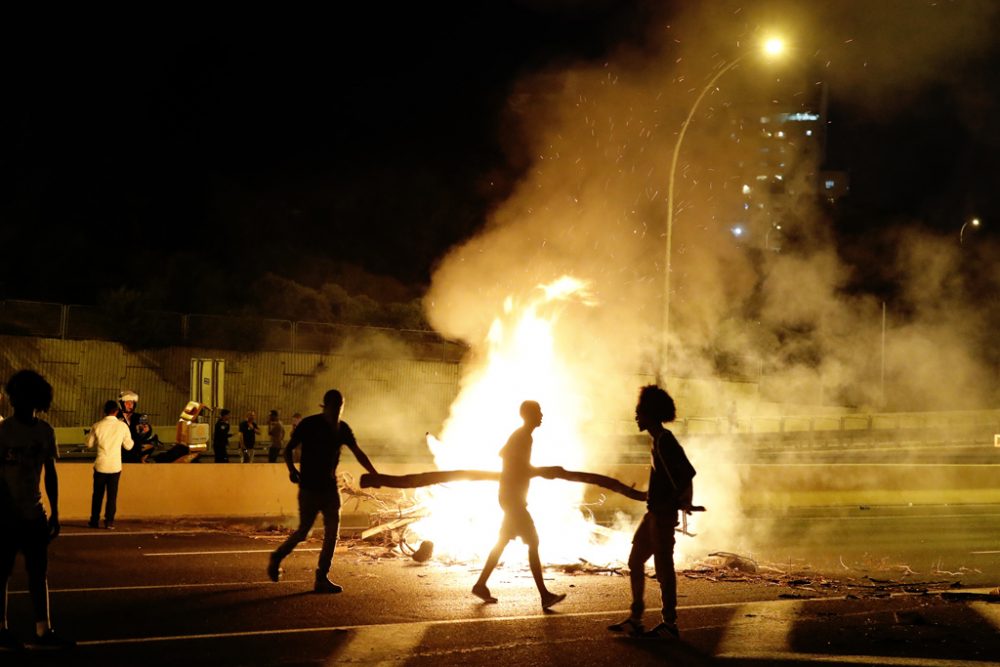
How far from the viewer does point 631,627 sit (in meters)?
7.46

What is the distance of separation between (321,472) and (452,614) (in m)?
1.74

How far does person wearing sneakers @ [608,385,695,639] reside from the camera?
24.0 ft

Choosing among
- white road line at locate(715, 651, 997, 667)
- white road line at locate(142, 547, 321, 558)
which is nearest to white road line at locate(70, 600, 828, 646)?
white road line at locate(715, 651, 997, 667)

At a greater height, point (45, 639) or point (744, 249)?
point (744, 249)

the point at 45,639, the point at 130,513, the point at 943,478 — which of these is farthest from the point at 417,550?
the point at 943,478

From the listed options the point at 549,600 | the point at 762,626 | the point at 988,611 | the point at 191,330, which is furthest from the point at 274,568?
the point at 191,330

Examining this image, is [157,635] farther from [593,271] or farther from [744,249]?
[744,249]

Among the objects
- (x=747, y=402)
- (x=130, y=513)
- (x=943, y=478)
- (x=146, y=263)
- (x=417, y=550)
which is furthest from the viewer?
(x=146, y=263)

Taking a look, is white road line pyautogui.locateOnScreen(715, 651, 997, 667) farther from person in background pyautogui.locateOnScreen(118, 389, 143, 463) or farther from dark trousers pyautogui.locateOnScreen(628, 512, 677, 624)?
person in background pyautogui.locateOnScreen(118, 389, 143, 463)

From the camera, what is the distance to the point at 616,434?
37312mm

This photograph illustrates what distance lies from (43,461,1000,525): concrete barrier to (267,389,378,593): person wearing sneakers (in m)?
2.74

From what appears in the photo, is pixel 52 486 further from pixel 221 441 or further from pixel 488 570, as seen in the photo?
pixel 221 441

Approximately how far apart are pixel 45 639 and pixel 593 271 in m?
15.9

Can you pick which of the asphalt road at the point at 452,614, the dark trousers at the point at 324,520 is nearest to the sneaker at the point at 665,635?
the asphalt road at the point at 452,614
